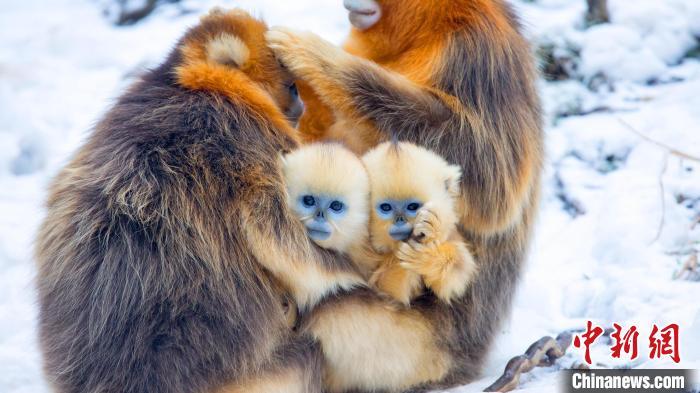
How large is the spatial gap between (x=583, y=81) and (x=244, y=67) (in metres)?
2.96

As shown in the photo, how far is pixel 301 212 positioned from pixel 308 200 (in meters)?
0.05

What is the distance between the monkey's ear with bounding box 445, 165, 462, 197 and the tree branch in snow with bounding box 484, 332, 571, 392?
2.17 ft

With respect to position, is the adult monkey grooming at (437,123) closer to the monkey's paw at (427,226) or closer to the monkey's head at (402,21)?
the monkey's head at (402,21)

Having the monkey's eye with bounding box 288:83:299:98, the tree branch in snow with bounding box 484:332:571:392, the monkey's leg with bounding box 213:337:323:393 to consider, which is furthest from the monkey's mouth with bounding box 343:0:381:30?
the tree branch in snow with bounding box 484:332:571:392

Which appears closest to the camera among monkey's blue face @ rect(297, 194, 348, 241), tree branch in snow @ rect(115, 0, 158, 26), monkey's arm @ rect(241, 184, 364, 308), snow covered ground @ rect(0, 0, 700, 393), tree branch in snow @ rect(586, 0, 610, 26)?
monkey's arm @ rect(241, 184, 364, 308)

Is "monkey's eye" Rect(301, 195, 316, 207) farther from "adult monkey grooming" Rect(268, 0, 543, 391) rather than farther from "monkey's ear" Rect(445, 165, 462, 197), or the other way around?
"monkey's ear" Rect(445, 165, 462, 197)

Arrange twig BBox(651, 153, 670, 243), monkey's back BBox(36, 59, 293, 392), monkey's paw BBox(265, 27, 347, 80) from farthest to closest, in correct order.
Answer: twig BBox(651, 153, 670, 243)
monkey's paw BBox(265, 27, 347, 80)
monkey's back BBox(36, 59, 293, 392)

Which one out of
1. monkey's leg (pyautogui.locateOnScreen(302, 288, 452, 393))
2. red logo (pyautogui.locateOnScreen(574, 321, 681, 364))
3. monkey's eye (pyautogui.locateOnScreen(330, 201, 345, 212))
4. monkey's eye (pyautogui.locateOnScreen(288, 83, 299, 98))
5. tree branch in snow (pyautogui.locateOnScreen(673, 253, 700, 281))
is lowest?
monkey's leg (pyautogui.locateOnScreen(302, 288, 452, 393))

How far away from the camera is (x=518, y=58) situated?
11.8ft

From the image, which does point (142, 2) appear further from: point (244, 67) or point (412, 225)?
point (412, 225)

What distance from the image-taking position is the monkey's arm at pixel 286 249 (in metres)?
3.00

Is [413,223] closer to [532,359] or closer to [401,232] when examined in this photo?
[401,232]

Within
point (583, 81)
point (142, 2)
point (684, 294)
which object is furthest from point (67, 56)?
point (684, 294)

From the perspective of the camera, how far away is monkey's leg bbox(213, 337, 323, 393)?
3002 millimetres
